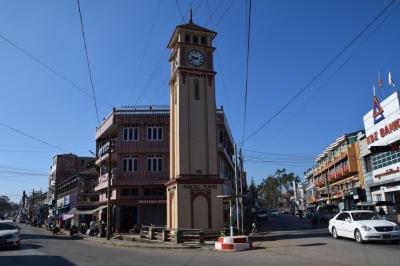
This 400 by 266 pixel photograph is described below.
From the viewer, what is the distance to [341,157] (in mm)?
61375

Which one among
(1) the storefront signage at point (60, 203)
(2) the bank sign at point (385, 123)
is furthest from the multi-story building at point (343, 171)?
(1) the storefront signage at point (60, 203)

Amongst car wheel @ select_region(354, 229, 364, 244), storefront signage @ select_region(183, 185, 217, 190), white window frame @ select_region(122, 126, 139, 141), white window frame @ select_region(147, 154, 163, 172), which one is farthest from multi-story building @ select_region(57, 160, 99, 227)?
car wheel @ select_region(354, 229, 364, 244)

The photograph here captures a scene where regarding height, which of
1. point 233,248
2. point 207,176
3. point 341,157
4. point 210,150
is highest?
point 341,157

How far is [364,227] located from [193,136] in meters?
15.4

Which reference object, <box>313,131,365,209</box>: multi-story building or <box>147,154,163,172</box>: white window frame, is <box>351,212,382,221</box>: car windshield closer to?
<box>147,154,163,172</box>: white window frame

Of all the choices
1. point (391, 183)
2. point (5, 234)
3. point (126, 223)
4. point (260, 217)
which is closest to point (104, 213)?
point (126, 223)

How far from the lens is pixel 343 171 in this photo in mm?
59562

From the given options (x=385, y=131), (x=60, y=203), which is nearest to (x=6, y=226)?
(x=385, y=131)

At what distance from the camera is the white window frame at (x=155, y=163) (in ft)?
142

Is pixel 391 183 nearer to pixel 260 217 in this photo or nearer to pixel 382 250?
pixel 260 217

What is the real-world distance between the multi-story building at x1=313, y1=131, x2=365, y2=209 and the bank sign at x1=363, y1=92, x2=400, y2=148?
9032 mm

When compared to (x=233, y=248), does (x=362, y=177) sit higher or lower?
higher

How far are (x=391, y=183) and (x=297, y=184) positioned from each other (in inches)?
4010

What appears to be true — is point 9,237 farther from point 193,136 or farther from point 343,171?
point 343,171
